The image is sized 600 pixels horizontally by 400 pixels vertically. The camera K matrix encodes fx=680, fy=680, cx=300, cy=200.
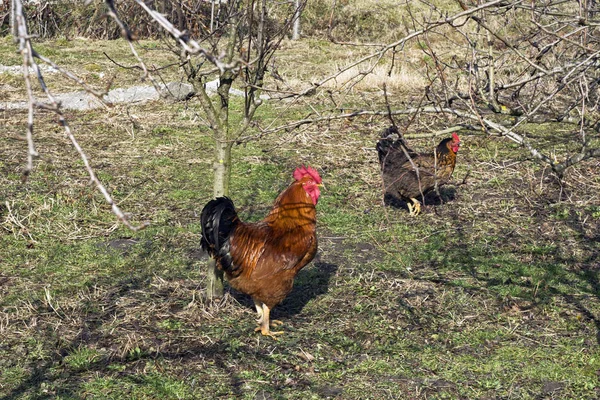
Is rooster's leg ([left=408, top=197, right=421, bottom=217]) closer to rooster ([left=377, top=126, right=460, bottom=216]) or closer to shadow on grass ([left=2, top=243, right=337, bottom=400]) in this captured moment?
rooster ([left=377, top=126, right=460, bottom=216])

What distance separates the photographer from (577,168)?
27.6 ft

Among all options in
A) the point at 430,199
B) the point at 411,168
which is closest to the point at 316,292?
the point at 411,168

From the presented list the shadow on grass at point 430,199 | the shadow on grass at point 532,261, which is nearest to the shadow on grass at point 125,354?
the shadow on grass at point 532,261

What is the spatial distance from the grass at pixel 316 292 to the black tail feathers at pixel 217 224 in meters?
0.57

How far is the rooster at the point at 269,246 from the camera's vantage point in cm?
477

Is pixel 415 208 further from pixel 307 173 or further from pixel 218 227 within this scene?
pixel 218 227

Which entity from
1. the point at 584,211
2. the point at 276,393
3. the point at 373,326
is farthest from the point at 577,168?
the point at 276,393

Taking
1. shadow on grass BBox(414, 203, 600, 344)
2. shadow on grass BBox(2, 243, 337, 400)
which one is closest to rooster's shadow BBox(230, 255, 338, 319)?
shadow on grass BBox(2, 243, 337, 400)

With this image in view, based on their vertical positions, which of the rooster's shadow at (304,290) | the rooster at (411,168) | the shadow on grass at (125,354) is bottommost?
the rooster's shadow at (304,290)

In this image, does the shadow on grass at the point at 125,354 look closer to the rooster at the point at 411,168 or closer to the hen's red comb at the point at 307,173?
the hen's red comb at the point at 307,173

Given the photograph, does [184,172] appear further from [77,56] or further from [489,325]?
[77,56]

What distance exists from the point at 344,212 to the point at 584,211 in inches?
99.9

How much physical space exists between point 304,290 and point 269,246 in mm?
907

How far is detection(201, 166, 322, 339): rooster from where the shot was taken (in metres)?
4.77
